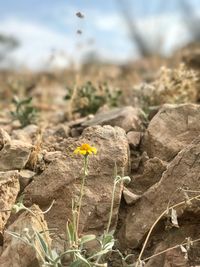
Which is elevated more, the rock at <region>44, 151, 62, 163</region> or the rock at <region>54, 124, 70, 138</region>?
the rock at <region>54, 124, 70, 138</region>

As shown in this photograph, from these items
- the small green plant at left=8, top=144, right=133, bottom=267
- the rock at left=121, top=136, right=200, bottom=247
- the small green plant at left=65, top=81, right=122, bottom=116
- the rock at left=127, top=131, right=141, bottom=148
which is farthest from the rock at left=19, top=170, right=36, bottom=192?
the small green plant at left=65, top=81, right=122, bottom=116

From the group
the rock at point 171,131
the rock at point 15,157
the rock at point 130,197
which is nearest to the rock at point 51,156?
the rock at point 15,157

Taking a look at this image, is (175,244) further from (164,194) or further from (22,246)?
(22,246)

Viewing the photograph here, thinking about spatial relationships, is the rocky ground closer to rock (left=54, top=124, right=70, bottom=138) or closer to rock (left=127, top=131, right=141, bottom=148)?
rock (left=127, top=131, right=141, bottom=148)

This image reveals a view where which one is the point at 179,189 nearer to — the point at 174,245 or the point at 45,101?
the point at 174,245

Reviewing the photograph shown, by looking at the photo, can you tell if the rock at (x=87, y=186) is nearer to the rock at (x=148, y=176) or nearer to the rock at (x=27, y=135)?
the rock at (x=148, y=176)

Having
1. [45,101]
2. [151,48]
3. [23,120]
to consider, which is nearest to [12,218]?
[23,120]
